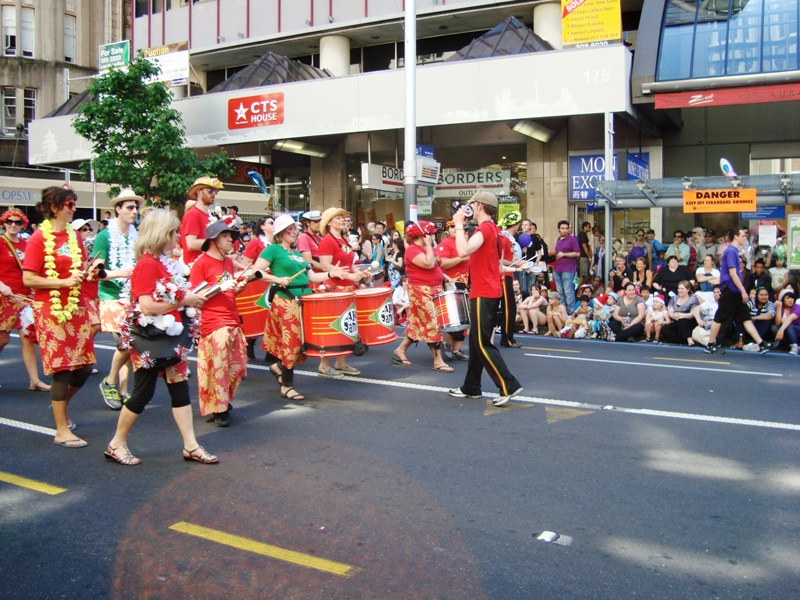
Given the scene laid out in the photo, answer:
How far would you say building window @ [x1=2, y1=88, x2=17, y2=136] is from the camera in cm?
4028

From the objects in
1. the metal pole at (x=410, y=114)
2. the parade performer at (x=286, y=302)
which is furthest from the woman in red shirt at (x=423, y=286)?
the metal pole at (x=410, y=114)

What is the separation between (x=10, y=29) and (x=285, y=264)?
1578 inches

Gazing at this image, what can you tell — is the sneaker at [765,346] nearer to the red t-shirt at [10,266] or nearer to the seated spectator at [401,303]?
the seated spectator at [401,303]

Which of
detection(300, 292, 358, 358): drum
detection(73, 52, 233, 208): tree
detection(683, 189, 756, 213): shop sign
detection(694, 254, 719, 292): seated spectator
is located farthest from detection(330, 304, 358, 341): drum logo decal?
detection(73, 52, 233, 208): tree

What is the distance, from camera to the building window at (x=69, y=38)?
4228cm

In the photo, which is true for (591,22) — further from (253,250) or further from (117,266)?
(117,266)

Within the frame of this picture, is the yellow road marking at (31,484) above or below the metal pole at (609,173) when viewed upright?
below

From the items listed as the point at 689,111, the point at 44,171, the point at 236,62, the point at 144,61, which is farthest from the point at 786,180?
the point at 44,171

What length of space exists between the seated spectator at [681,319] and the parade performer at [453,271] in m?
4.56

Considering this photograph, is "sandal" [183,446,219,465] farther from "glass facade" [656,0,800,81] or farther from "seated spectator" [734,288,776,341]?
"glass facade" [656,0,800,81]

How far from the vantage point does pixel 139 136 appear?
70.8 ft

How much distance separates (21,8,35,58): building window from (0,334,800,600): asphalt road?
38871mm

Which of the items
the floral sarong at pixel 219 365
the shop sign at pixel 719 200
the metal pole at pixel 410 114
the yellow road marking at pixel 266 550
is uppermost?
the metal pole at pixel 410 114

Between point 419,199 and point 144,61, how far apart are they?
8297 millimetres
